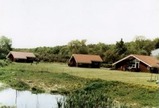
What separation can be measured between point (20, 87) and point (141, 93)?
1390 centimetres

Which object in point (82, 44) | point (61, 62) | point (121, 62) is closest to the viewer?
point (121, 62)

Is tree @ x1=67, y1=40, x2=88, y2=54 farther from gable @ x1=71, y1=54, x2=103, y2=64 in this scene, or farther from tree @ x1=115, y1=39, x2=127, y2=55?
gable @ x1=71, y1=54, x2=103, y2=64

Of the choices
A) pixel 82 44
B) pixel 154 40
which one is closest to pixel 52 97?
pixel 154 40

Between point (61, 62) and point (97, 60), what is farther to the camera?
point (61, 62)

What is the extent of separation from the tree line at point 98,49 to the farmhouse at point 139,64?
549 inches

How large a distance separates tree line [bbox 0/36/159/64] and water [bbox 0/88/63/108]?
44.1 meters

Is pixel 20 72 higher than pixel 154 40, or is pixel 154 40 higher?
pixel 154 40

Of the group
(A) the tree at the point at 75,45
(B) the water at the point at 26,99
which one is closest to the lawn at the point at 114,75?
(B) the water at the point at 26,99

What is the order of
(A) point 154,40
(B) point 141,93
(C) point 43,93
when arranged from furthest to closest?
1. (A) point 154,40
2. (C) point 43,93
3. (B) point 141,93

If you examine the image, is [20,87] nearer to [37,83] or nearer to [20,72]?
[37,83]

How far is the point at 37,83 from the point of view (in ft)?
144

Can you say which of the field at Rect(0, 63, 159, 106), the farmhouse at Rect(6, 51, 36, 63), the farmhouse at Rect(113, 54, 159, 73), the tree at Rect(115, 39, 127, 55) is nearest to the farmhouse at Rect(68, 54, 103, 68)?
the farmhouse at Rect(113, 54, 159, 73)

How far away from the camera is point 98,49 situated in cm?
9575

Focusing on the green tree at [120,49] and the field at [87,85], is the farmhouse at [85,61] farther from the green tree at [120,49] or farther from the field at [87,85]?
the field at [87,85]
